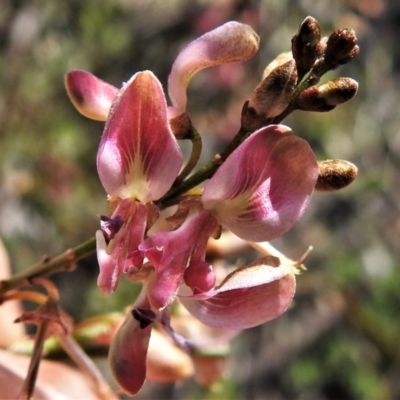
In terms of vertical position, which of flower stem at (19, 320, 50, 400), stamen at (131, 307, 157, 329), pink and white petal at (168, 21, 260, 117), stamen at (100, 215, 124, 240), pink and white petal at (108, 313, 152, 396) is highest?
pink and white petal at (168, 21, 260, 117)

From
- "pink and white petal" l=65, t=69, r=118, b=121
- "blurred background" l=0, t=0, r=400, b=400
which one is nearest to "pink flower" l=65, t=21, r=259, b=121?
"pink and white petal" l=65, t=69, r=118, b=121

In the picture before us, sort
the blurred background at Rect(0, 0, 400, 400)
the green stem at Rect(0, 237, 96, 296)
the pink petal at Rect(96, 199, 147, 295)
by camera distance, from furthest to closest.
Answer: the blurred background at Rect(0, 0, 400, 400), the green stem at Rect(0, 237, 96, 296), the pink petal at Rect(96, 199, 147, 295)

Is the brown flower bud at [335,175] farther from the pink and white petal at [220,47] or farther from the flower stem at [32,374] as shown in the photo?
the flower stem at [32,374]

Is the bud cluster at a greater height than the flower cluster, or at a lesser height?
greater

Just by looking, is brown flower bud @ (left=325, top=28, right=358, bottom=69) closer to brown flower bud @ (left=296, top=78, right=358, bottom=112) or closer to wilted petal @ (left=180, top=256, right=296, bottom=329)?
brown flower bud @ (left=296, top=78, right=358, bottom=112)

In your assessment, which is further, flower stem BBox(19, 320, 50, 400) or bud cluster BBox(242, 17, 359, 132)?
flower stem BBox(19, 320, 50, 400)

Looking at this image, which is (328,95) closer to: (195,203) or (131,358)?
(195,203)

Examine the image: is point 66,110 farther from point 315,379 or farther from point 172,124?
point 172,124

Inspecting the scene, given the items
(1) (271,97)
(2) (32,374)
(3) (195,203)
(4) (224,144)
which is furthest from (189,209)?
(4) (224,144)
